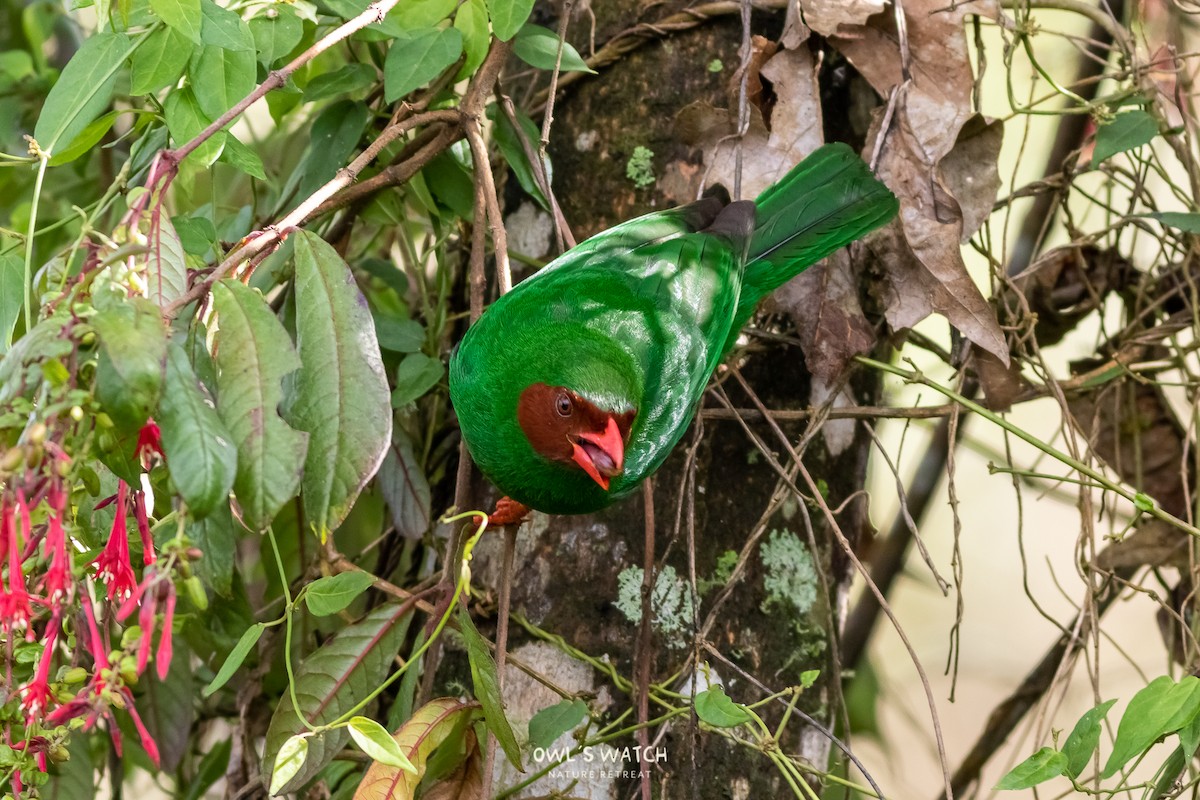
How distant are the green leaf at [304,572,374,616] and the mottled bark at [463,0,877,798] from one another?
62 centimetres

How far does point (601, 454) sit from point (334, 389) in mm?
698

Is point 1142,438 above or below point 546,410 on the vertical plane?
below

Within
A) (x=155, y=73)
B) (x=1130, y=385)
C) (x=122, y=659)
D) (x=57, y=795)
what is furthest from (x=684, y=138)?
(x=57, y=795)

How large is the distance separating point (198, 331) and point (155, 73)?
0.49 metres

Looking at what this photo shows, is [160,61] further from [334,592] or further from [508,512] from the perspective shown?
[508,512]

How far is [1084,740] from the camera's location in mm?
1739

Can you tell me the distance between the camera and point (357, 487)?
1551mm

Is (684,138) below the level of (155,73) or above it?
below

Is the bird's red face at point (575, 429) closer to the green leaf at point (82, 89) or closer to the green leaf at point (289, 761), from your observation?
the green leaf at point (289, 761)

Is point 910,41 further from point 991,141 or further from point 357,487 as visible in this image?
point 357,487

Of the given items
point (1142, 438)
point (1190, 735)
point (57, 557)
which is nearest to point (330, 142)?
point (57, 557)

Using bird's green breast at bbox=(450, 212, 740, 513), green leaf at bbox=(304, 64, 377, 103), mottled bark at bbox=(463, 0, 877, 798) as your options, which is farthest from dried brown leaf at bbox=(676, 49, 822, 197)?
green leaf at bbox=(304, 64, 377, 103)

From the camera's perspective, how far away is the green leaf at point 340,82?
7.70ft

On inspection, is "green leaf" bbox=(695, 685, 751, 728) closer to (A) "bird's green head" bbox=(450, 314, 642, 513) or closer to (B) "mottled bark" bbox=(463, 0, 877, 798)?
(B) "mottled bark" bbox=(463, 0, 877, 798)
